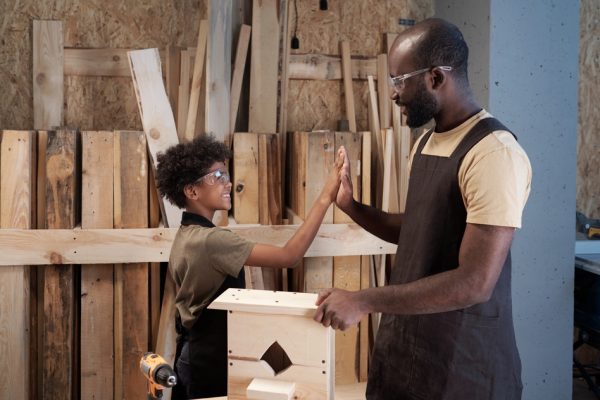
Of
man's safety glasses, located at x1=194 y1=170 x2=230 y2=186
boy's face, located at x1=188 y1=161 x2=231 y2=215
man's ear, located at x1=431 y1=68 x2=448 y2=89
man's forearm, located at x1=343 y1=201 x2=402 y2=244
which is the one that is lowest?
man's forearm, located at x1=343 y1=201 x2=402 y2=244

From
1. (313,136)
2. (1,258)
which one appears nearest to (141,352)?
(1,258)

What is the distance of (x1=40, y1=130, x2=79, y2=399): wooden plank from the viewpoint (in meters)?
3.13

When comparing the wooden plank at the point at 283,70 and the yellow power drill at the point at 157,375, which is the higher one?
the wooden plank at the point at 283,70

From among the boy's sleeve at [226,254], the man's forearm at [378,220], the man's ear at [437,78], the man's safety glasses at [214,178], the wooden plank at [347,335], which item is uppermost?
the man's ear at [437,78]

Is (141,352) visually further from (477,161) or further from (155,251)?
(477,161)

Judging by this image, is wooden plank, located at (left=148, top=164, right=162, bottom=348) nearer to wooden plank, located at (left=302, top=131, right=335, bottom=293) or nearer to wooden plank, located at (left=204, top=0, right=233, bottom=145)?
wooden plank, located at (left=204, top=0, right=233, bottom=145)

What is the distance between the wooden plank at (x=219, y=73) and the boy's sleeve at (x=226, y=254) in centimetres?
90

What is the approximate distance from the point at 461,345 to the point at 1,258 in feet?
7.44

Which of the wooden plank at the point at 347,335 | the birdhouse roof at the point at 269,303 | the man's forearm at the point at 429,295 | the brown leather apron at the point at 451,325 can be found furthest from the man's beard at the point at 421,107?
the wooden plank at the point at 347,335

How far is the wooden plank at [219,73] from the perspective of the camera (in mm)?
3301

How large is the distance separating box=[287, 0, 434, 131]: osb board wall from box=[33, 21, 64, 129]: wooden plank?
4.25 feet

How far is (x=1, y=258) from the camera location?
3.08 meters

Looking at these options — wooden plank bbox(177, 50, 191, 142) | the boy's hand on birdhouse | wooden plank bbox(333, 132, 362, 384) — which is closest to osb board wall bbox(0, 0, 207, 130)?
wooden plank bbox(177, 50, 191, 142)

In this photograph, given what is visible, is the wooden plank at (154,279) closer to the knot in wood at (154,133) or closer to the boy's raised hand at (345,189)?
the knot in wood at (154,133)
